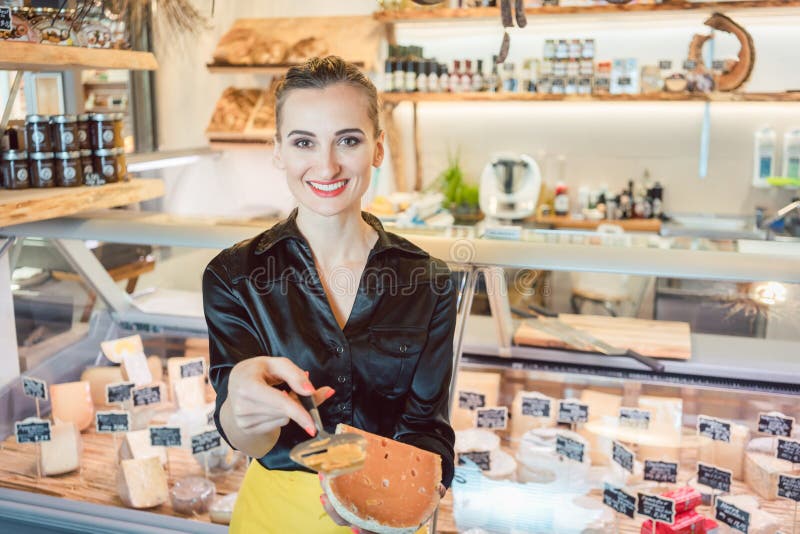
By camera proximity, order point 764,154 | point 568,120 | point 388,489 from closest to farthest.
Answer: point 388,489 < point 764,154 < point 568,120

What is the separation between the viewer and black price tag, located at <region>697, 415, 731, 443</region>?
1984 mm

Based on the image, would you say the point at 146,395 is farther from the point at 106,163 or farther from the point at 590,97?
the point at 590,97

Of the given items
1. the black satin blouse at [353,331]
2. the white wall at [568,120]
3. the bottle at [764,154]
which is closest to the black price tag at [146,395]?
the black satin blouse at [353,331]

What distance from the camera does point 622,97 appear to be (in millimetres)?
5008

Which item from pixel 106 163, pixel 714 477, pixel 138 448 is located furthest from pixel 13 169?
pixel 714 477

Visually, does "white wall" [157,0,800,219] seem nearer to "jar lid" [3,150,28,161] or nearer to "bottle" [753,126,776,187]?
"bottle" [753,126,776,187]

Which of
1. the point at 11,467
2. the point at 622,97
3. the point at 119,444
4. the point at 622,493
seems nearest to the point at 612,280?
the point at 622,493

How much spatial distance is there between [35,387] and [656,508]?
1.78 meters

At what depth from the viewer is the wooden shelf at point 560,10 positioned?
4.72 metres

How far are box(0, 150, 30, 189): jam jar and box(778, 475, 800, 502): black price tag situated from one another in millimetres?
2180

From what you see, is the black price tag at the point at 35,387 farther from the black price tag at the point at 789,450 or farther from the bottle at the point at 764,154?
the bottle at the point at 764,154

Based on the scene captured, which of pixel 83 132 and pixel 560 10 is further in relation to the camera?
pixel 560 10

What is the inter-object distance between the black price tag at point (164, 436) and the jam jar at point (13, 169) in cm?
81

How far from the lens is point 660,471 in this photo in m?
1.98
